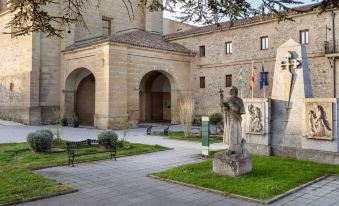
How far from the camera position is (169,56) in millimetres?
25391

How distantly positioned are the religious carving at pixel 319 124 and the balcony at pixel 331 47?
40.6 ft

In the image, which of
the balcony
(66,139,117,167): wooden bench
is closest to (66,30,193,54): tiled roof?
the balcony

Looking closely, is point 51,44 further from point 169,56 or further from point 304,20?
point 304,20

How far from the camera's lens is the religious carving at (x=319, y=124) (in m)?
9.11

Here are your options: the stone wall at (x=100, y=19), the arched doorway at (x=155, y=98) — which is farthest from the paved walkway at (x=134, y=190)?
the arched doorway at (x=155, y=98)

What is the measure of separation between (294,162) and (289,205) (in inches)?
148

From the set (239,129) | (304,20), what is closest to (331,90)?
(304,20)

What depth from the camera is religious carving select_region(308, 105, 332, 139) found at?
29.9ft

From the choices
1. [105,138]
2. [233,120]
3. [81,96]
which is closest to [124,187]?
[233,120]

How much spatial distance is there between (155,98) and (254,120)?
21.0m

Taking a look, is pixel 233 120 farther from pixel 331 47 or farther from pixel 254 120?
pixel 331 47

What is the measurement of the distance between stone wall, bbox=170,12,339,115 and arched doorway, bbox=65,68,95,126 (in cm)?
845

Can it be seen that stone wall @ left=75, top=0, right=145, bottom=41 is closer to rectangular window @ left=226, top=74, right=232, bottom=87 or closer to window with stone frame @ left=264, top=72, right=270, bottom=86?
rectangular window @ left=226, top=74, right=232, bottom=87

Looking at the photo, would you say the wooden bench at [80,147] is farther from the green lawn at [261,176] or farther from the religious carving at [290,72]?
the religious carving at [290,72]
